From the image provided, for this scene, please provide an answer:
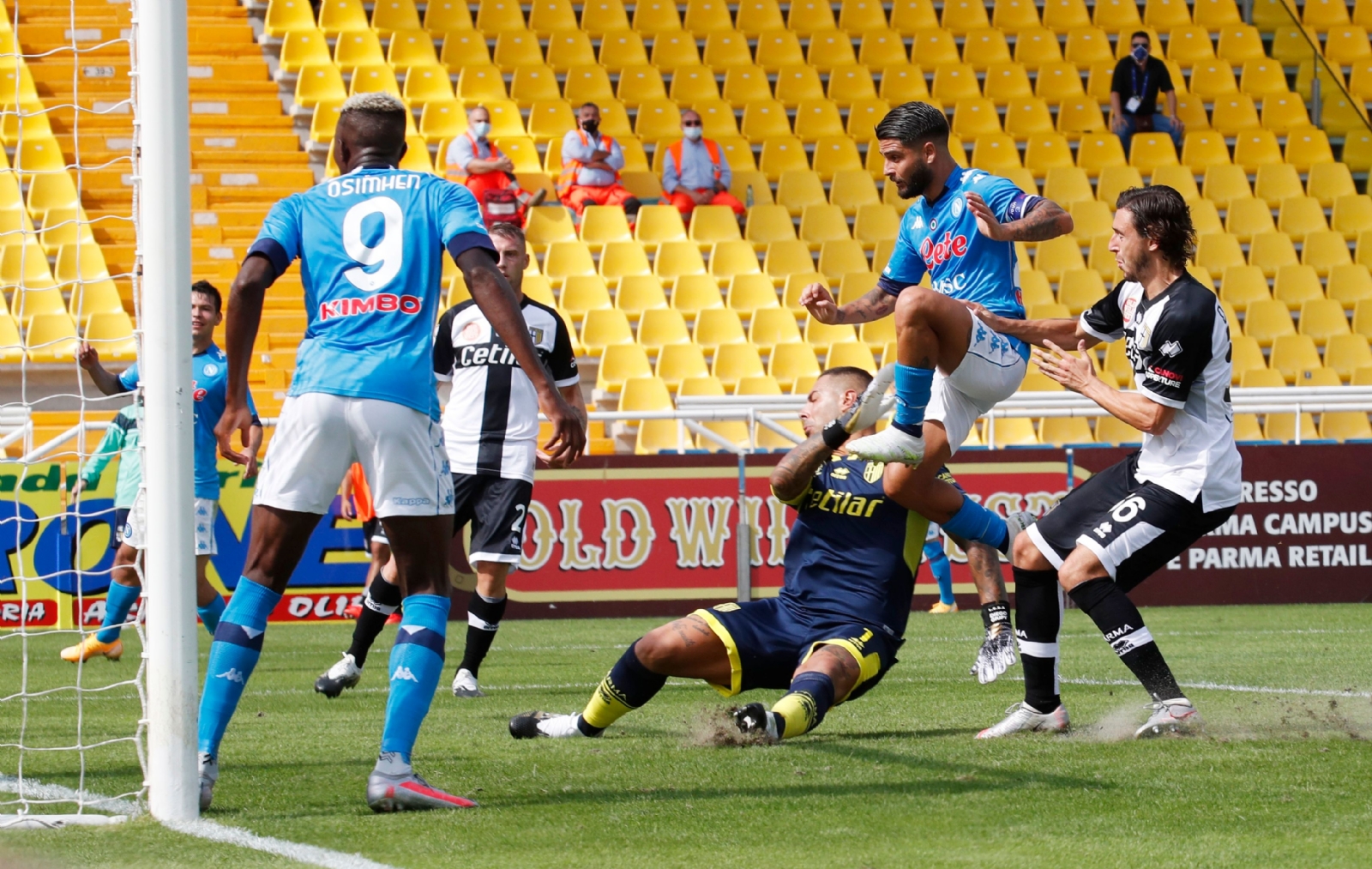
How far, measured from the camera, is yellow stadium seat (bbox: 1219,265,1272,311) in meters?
18.0

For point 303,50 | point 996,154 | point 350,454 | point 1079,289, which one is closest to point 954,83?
point 996,154

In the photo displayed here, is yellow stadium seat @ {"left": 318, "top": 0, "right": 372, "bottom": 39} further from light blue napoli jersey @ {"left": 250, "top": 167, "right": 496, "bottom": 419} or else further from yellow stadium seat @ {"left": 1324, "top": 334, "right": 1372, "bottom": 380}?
light blue napoli jersey @ {"left": 250, "top": 167, "right": 496, "bottom": 419}

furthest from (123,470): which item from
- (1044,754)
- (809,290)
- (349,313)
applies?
(1044,754)

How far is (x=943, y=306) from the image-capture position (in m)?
6.00

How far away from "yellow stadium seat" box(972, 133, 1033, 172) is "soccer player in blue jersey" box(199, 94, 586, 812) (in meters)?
14.9

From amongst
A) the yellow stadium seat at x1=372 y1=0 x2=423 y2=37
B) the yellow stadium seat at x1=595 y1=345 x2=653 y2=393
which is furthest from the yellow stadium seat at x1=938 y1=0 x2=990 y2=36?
the yellow stadium seat at x1=595 y1=345 x2=653 y2=393

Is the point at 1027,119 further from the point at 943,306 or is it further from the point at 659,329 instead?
the point at 943,306

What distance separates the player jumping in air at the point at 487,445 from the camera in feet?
24.9

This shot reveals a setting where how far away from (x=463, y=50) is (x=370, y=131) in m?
15.0

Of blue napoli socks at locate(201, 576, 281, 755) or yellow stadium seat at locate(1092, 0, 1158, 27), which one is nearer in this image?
blue napoli socks at locate(201, 576, 281, 755)

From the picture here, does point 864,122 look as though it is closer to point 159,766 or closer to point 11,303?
point 11,303

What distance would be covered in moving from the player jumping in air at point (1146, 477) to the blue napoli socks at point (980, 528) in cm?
76

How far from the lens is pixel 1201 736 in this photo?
5613 mm

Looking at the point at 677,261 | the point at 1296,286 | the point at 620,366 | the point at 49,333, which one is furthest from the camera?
A: the point at 1296,286
